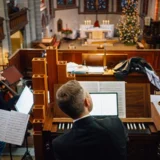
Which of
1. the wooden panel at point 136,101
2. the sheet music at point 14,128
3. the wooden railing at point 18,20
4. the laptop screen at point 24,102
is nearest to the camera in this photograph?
the sheet music at point 14,128

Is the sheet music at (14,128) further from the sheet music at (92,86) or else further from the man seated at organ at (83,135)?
the man seated at organ at (83,135)

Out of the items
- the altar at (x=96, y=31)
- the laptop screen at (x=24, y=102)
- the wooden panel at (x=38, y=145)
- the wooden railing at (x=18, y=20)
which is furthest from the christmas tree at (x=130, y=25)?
the wooden panel at (x=38, y=145)

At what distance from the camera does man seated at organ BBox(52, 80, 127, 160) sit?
1.58m

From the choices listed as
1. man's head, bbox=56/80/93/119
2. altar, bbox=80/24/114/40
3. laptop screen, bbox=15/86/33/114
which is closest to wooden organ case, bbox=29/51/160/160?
laptop screen, bbox=15/86/33/114

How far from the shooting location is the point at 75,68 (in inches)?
217

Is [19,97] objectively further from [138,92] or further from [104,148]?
[104,148]

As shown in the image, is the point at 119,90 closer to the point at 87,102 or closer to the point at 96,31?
the point at 87,102

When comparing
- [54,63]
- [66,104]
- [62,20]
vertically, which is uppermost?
[66,104]

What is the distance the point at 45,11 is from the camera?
15547mm

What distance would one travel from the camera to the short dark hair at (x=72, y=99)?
157 cm

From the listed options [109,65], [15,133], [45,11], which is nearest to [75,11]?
[45,11]

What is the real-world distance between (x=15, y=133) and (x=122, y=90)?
1.41m

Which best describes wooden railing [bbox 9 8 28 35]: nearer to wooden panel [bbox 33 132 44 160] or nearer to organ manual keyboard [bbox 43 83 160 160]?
wooden panel [bbox 33 132 44 160]

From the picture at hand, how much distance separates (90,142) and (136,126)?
1.84 meters
